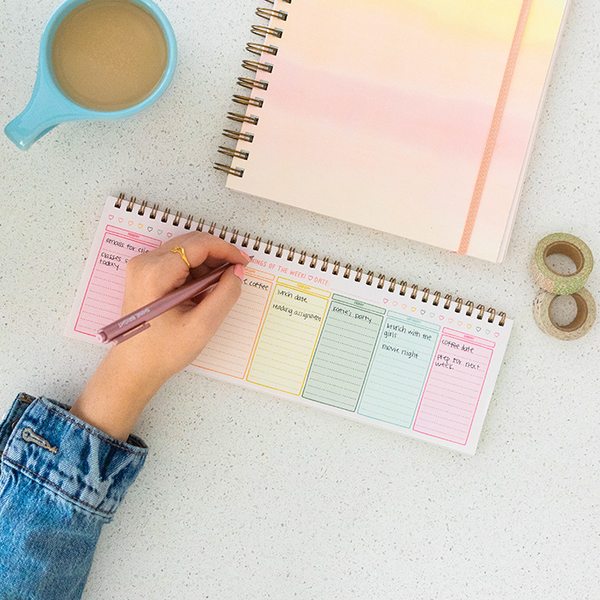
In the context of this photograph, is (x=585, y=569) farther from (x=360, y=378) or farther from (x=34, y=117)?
(x=34, y=117)

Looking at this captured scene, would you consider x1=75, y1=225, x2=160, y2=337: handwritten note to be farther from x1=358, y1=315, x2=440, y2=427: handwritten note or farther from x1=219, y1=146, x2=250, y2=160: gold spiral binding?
x1=358, y1=315, x2=440, y2=427: handwritten note

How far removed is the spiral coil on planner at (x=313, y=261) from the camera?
2.35 feet

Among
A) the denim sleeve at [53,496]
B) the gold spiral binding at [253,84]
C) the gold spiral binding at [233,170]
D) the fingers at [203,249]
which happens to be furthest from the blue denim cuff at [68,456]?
the gold spiral binding at [253,84]

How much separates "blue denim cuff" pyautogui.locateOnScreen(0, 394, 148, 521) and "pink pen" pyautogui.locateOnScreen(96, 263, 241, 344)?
6.0 inches

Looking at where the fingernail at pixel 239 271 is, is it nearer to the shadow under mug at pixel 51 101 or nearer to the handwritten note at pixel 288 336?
the handwritten note at pixel 288 336

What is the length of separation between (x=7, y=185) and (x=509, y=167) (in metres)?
0.69

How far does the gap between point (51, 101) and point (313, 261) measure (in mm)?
381

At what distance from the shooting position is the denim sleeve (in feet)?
2.08

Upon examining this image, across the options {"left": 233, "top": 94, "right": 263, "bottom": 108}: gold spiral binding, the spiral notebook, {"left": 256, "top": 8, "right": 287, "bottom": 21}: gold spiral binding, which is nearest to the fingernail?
the spiral notebook

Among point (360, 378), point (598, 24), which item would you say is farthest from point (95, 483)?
point (598, 24)

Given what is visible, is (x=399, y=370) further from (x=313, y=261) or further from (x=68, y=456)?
(x=68, y=456)

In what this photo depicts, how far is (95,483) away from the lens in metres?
0.67

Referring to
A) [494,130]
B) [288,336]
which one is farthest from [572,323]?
[288,336]

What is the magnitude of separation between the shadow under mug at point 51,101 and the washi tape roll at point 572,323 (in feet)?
1.93
